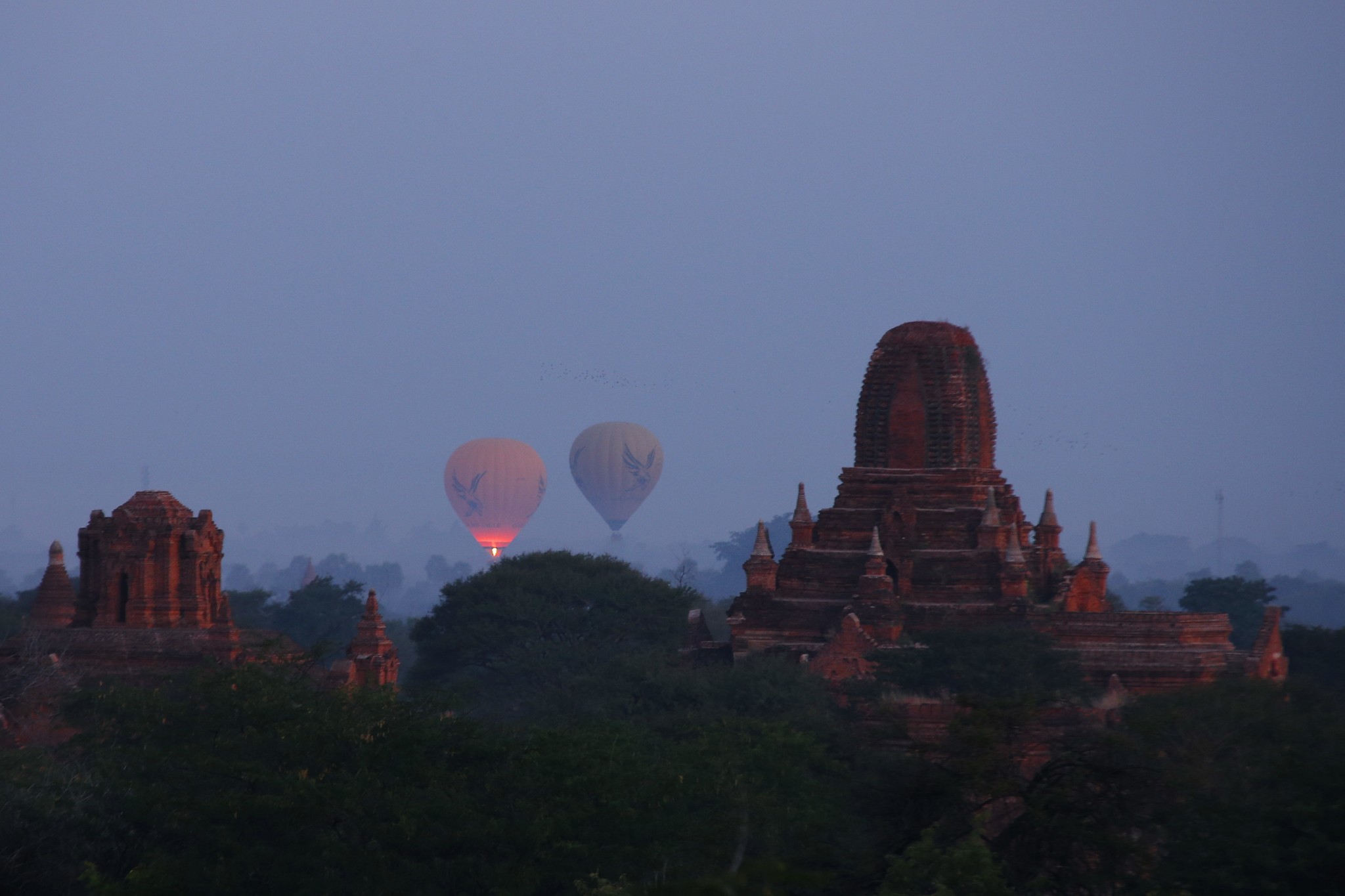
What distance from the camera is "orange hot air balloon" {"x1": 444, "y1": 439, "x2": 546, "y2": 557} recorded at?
133000mm

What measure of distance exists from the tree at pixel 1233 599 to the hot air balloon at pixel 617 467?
45.4 m

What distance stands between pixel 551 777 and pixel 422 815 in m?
1.88

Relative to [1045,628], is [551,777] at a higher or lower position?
lower

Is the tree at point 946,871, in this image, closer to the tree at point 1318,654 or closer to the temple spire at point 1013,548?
the temple spire at point 1013,548

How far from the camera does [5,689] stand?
39.6 m

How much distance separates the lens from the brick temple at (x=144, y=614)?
Answer: 41500 mm

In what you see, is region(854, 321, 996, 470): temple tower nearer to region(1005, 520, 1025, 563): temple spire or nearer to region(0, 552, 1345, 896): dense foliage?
region(1005, 520, 1025, 563): temple spire

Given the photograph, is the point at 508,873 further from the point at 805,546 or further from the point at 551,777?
the point at 805,546

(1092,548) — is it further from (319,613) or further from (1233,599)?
(319,613)

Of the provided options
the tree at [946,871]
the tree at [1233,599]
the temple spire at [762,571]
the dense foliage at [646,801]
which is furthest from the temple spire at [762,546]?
the tree at [1233,599]

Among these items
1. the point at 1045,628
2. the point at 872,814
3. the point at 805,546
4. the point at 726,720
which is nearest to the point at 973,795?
the point at 872,814

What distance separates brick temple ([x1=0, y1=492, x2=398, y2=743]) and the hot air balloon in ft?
272

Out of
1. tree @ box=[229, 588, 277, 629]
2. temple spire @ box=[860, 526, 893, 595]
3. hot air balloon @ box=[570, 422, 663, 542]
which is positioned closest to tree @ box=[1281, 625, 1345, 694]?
temple spire @ box=[860, 526, 893, 595]

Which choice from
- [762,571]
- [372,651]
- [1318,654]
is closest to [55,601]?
[372,651]
